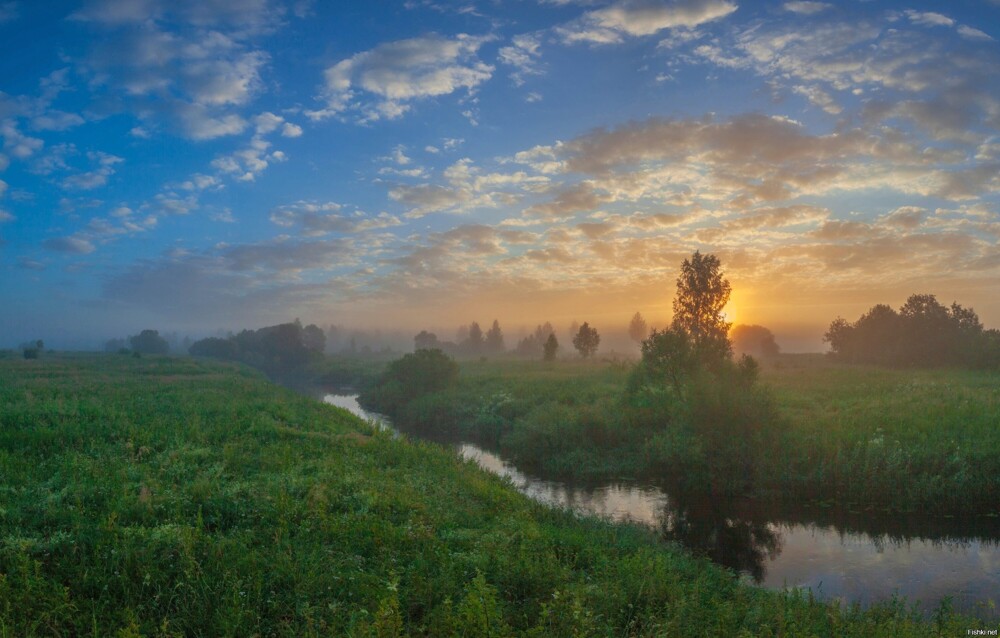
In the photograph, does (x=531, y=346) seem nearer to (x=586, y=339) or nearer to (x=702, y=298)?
(x=586, y=339)

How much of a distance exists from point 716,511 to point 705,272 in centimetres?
2246

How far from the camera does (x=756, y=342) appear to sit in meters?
104

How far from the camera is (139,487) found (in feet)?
45.3

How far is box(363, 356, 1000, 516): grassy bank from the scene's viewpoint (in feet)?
75.9

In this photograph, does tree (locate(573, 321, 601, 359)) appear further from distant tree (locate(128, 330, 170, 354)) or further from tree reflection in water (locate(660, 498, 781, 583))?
distant tree (locate(128, 330, 170, 354))

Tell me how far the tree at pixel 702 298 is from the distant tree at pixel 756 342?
5361 centimetres

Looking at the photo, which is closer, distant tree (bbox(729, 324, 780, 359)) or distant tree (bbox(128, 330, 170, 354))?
distant tree (bbox(729, 324, 780, 359))

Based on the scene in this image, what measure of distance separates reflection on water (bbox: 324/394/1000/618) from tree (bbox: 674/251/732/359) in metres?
18.1

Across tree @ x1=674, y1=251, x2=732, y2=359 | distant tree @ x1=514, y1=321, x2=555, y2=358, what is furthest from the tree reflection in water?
distant tree @ x1=514, y1=321, x2=555, y2=358

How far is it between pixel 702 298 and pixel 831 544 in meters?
24.5

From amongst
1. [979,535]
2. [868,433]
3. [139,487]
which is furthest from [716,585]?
[868,433]

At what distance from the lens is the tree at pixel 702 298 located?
41031 mm

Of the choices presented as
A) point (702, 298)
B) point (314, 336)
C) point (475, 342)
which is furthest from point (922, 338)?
point (314, 336)

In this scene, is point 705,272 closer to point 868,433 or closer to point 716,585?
point 868,433
